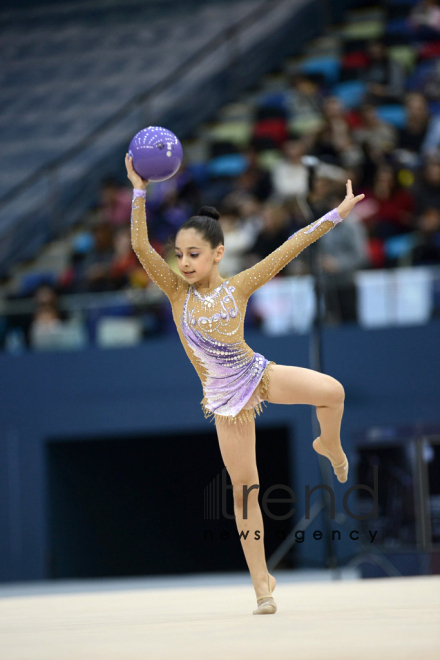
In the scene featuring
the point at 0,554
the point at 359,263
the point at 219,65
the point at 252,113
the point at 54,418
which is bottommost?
the point at 0,554

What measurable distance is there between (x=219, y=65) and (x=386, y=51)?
2.20 meters

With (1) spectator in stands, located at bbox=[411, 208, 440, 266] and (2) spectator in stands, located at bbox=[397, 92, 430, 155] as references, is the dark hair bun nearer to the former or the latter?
(1) spectator in stands, located at bbox=[411, 208, 440, 266]

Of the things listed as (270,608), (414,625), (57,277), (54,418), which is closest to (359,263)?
(54,418)

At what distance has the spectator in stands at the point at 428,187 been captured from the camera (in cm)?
742

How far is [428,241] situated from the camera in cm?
695

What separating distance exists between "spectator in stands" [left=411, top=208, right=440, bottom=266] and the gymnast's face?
3.64 metres

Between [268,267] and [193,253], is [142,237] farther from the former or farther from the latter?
[268,267]

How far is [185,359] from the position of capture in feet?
23.9

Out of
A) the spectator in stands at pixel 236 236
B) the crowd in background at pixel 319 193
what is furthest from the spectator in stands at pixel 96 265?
the spectator in stands at pixel 236 236

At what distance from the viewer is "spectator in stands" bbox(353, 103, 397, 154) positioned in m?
8.54

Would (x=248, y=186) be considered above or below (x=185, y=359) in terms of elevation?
above

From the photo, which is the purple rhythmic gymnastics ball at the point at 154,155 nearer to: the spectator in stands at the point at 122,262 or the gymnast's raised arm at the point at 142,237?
the gymnast's raised arm at the point at 142,237

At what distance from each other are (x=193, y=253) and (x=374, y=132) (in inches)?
221

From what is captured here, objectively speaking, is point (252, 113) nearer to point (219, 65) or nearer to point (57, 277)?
point (219, 65)
